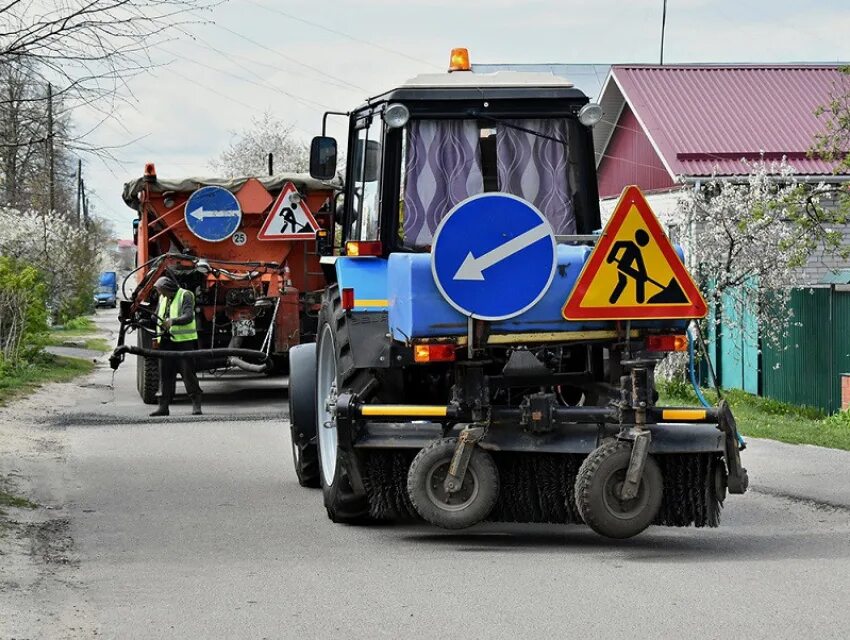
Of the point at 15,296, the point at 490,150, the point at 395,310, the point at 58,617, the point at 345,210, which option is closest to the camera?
the point at 58,617

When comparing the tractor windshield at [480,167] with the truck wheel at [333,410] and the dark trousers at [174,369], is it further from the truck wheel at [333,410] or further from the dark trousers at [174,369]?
the dark trousers at [174,369]

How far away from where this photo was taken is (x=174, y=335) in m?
17.4

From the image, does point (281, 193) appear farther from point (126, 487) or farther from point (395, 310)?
point (395, 310)

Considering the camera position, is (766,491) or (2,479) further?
(2,479)

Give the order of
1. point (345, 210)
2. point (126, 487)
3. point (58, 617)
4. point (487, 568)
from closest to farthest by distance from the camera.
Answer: point (58, 617)
point (487, 568)
point (345, 210)
point (126, 487)

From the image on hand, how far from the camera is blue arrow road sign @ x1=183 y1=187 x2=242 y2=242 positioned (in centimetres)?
2009

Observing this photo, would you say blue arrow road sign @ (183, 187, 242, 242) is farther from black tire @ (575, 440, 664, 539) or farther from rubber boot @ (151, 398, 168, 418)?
black tire @ (575, 440, 664, 539)

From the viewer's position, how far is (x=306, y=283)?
21.0m

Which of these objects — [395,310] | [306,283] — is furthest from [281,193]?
[395,310]

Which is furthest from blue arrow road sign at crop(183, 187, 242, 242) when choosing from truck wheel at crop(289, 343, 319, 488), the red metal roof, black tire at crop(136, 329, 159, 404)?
truck wheel at crop(289, 343, 319, 488)

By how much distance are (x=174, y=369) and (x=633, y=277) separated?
34.5 ft

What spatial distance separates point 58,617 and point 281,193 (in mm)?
13132

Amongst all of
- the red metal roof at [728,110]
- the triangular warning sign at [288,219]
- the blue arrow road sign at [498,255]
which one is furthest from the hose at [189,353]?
the red metal roof at [728,110]

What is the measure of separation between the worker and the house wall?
1363 cm
